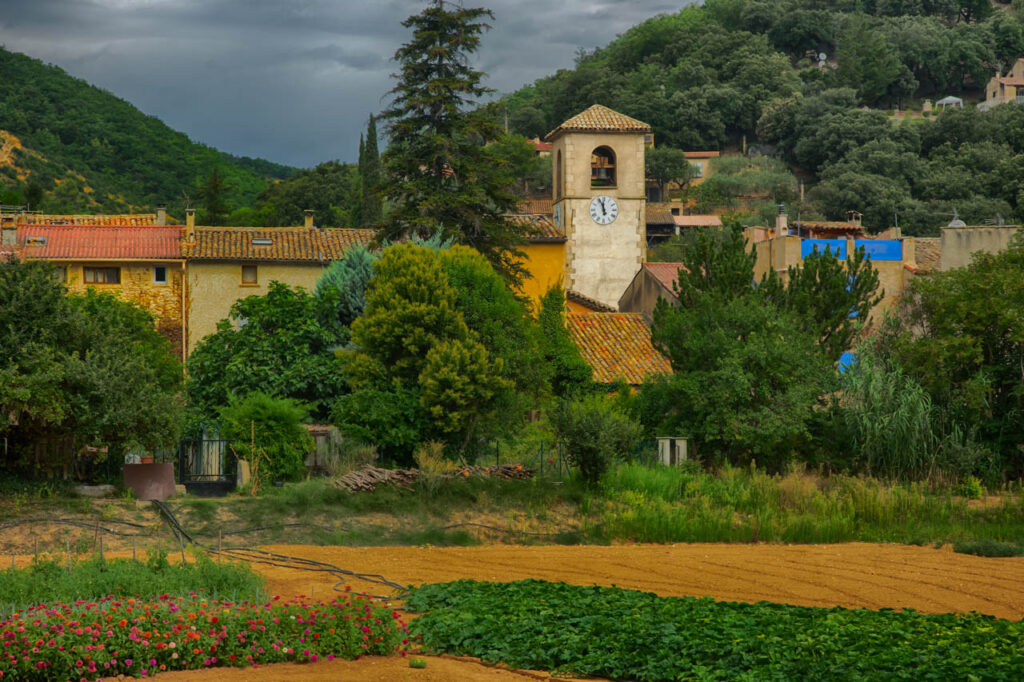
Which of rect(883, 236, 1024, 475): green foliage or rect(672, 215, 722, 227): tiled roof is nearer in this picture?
rect(883, 236, 1024, 475): green foliage

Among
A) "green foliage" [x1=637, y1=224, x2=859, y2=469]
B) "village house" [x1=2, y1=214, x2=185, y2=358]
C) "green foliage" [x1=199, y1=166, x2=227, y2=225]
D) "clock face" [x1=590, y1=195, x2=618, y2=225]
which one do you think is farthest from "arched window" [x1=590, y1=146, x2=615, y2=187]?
"green foliage" [x1=637, y1=224, x2=859, y2=469]

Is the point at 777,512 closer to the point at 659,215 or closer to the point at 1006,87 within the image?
the point at 659,215

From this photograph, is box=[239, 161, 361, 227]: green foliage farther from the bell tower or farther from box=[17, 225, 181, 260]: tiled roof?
box=[17, 225, 181, 260]: tiled roof

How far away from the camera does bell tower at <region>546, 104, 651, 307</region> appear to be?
5016cm

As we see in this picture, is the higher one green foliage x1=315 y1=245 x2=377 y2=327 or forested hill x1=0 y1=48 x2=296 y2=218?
forested hill x1=0 y1=48 x2=296 y2=218

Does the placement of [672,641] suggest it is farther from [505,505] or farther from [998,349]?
[998,349]

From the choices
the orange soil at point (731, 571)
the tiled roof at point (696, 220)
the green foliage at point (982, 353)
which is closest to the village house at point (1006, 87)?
the tiled roof at point (696, 220)

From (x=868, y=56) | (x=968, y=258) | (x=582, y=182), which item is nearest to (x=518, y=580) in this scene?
(x=968, y=258)

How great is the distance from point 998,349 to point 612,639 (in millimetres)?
18818

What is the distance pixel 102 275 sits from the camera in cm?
4228

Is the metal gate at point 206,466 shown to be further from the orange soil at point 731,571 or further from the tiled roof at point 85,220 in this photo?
the tiled roof at point 85,220

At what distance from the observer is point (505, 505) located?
20.9 m

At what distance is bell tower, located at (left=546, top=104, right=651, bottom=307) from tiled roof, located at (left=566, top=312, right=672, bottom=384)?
11248 mm

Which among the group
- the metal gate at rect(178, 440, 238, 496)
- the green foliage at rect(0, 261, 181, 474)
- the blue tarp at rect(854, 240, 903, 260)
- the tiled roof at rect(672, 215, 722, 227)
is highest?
the tiled roof at rect(672, 215, 722, 227)
